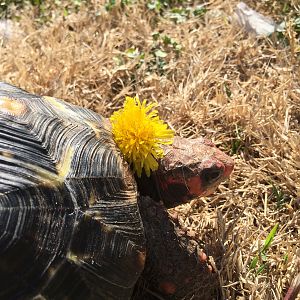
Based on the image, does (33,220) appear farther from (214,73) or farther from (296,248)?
(214,73)

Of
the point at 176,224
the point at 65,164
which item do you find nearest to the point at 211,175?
the point at 176,224

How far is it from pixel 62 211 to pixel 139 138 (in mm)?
514

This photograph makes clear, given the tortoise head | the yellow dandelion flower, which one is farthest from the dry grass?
the yellow dandelion flower

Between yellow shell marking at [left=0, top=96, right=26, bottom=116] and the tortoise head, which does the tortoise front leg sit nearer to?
the tortoise head

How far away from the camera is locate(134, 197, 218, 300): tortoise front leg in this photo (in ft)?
7.57

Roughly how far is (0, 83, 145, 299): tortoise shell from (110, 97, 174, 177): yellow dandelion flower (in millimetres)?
71

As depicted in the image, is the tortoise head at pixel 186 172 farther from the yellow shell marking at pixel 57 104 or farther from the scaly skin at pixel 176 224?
the yellow shell marking at pixel 57 104

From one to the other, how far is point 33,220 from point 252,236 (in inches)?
50.0

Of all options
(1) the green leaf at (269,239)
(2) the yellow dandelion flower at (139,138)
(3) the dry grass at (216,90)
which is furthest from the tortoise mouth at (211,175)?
(1) the green leaf at (269,239)

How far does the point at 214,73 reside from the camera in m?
3.54

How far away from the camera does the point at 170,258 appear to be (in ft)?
7.59

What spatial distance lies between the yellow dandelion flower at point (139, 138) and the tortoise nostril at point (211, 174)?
0.21 meters

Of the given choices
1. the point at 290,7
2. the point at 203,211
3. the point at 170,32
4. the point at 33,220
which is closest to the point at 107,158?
the point at 33,220

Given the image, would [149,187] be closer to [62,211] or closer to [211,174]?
[211,174]
